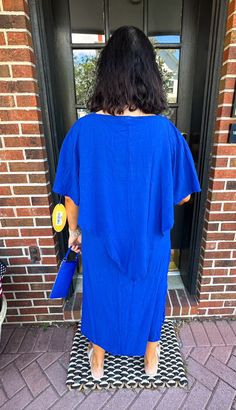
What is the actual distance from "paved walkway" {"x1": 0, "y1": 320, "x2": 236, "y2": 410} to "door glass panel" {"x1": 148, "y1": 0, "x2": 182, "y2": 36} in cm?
213

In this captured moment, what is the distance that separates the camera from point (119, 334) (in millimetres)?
1503

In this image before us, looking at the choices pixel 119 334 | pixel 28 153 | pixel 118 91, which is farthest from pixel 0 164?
pixel 119 334

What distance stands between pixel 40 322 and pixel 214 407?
4.31ft

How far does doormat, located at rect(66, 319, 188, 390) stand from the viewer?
1588mm

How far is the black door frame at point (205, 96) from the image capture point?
4.84 ft

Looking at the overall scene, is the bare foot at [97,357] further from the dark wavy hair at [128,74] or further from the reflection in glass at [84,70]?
the reflection in glass at [84,70]

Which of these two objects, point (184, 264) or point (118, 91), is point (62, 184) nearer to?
point (118, 91)

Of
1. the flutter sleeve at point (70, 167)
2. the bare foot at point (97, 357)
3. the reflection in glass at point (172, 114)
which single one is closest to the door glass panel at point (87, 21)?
the reflection in glass at point (172, 114)

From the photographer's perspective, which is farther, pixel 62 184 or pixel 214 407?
pixel 214 407

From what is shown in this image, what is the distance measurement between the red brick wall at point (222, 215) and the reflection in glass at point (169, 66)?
40 centimetres

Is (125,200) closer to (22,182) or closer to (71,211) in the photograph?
(71,211)

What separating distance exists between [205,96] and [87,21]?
92 centimetres

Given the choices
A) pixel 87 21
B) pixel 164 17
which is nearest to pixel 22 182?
pixel 87 21

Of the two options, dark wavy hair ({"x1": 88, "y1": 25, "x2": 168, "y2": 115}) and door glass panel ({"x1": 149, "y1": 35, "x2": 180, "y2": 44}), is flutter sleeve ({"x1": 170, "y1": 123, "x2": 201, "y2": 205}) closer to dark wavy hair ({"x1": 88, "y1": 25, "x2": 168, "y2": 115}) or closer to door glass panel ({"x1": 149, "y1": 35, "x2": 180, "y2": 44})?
dark wavy hair ({"x1": 88, "y1": 25, "x2": 168, "y2": 115})
